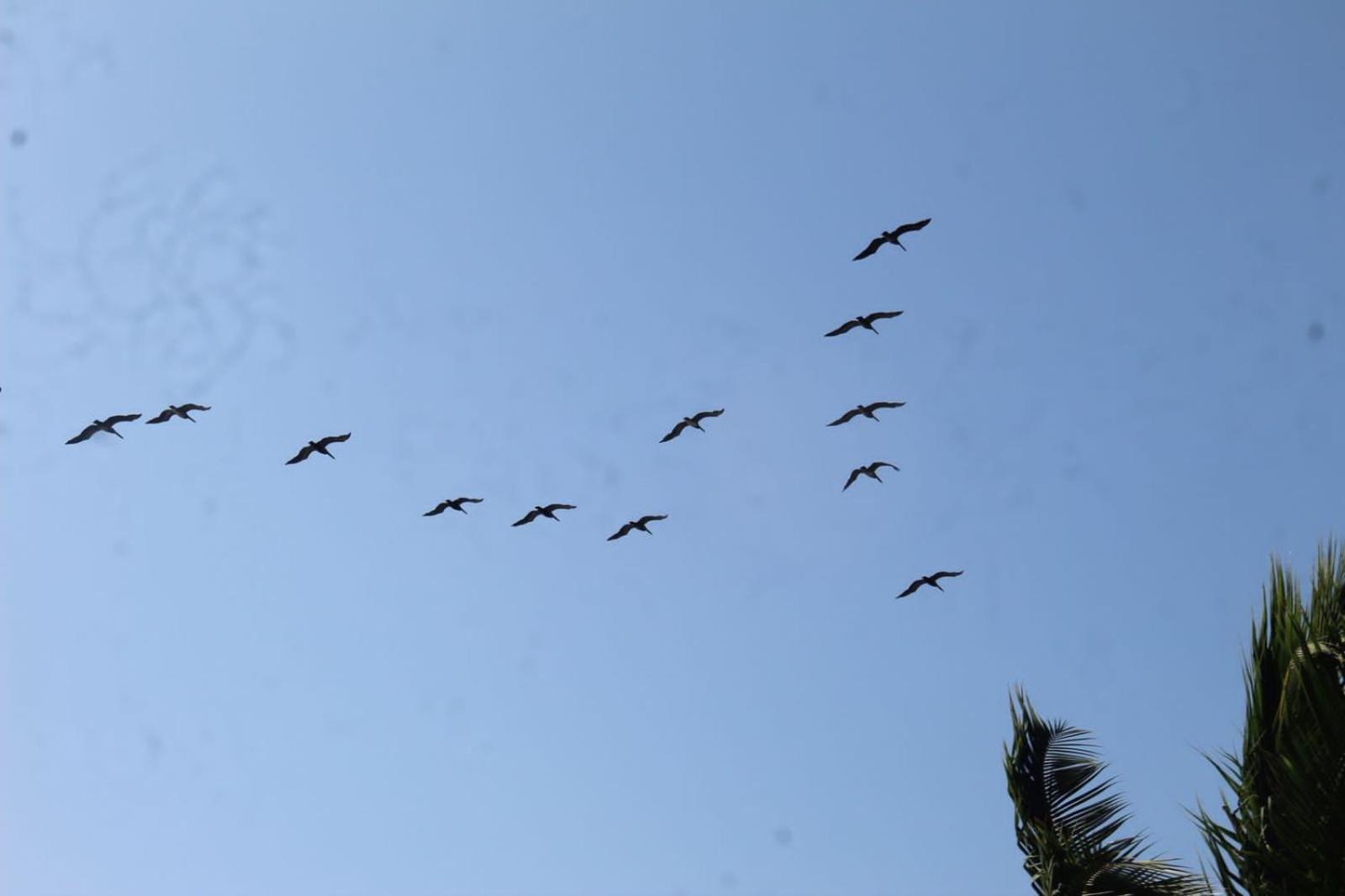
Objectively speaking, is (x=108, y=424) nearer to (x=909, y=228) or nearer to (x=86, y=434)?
(x=86, y=434)

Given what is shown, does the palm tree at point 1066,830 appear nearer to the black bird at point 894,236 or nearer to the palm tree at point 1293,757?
the palm tree at point 1293,757

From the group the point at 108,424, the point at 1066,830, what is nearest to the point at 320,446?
the point at 108,424

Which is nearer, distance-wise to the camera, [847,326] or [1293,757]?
[1293,757]

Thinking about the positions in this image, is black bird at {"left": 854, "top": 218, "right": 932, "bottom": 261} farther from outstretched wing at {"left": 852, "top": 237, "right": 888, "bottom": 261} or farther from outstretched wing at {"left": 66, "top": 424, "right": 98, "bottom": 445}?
outstretched wing at {"left": 66, "top": 424, "right": 98, "bottom": 445}

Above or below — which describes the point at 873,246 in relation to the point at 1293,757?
above

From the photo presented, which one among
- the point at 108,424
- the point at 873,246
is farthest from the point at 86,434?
the point at 873,246

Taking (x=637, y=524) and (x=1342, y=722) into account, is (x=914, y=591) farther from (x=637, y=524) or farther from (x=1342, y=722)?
(x=1342, y=722)

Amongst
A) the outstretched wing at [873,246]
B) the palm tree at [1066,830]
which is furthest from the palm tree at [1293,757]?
the outstretched wing at [873,246]

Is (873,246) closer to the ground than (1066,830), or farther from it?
farther from it

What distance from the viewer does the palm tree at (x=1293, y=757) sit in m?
18.7

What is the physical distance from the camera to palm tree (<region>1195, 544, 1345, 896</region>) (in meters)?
18.7

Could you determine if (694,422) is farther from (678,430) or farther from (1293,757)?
(1293,757)

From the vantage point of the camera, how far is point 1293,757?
19.5 m

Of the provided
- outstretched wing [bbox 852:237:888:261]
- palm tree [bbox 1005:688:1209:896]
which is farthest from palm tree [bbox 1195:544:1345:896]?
outstretched wing [bbox 852:237:888:261]
